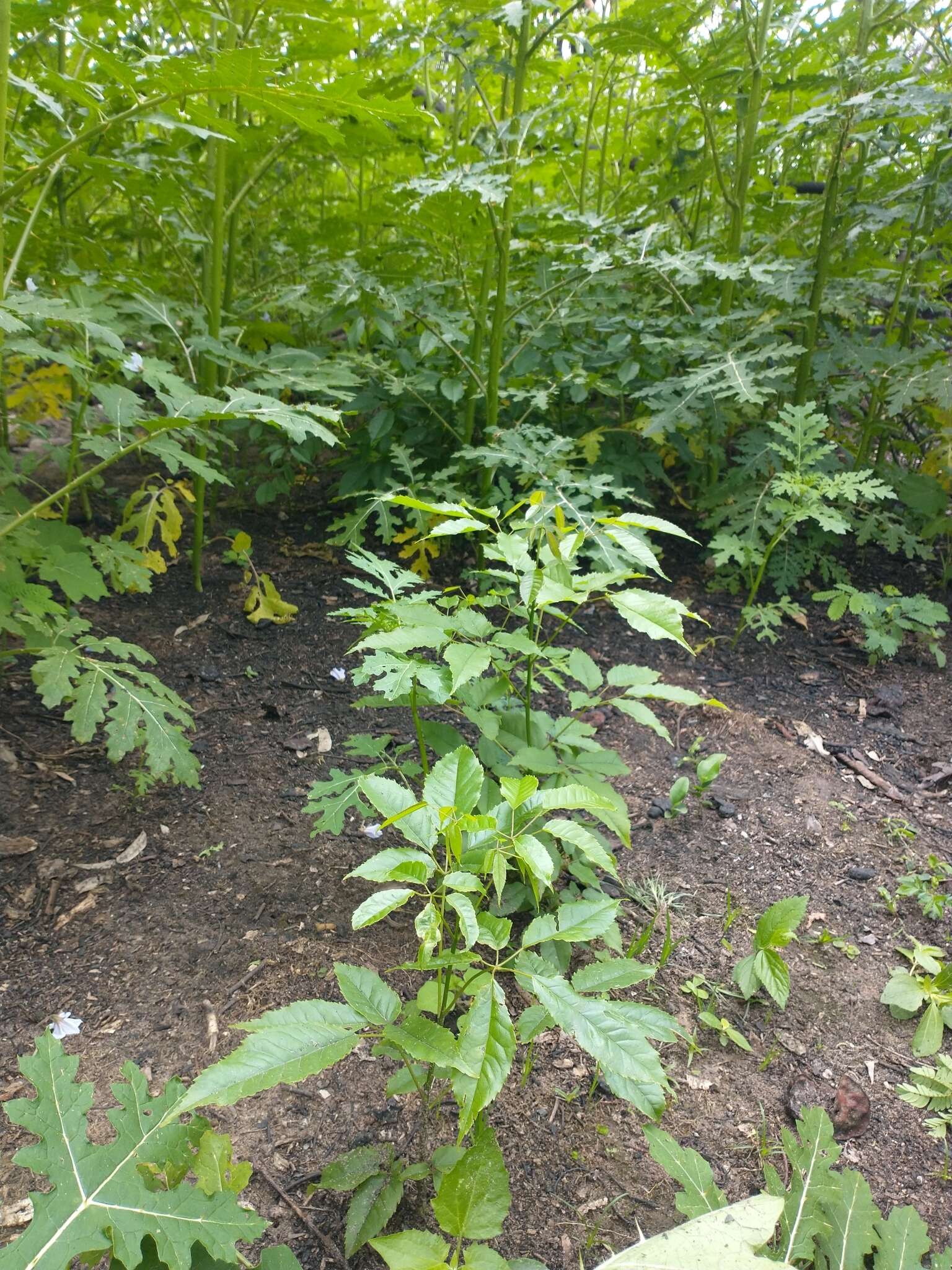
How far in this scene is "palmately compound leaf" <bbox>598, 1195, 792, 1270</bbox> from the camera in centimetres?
93

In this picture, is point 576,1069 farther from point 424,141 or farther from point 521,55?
point 424,141

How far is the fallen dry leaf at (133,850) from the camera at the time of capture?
1.97 m

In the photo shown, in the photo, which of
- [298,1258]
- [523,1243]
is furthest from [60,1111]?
[523,1243]

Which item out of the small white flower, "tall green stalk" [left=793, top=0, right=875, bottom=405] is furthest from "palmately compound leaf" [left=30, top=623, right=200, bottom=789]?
"tall green stalk" [left=793, top=0, right=875, bottom=405]

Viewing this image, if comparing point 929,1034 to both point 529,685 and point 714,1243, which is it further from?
point 529,685

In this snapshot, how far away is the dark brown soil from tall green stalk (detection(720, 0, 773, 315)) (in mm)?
1579

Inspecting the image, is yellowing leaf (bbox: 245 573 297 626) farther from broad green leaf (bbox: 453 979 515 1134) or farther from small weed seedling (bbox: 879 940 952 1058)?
small weed seedling (bbox: 879 940 952 1058)

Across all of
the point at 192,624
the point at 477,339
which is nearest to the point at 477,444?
the point at 477,339

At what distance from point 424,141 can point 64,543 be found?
224cm

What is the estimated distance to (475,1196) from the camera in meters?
1.10

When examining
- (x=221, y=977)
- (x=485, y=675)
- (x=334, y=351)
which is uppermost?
(x=334, y=351)

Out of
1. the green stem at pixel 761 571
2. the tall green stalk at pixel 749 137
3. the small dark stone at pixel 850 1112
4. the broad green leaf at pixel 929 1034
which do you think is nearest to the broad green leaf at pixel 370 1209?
the small dark stone at pixel 850 1112

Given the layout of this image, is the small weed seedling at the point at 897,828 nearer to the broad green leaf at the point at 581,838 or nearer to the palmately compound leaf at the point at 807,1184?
the palmately compound leaf at the point at 807,1184

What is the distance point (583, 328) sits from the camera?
3.74 meters
